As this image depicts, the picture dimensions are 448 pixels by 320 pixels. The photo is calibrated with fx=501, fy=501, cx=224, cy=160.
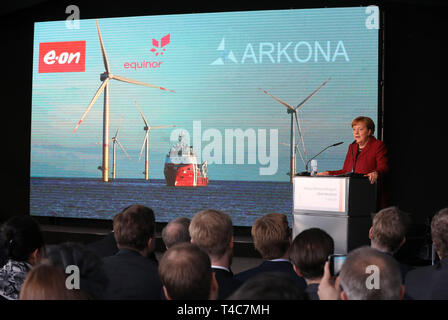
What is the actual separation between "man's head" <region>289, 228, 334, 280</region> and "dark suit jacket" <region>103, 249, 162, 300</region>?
609 mm

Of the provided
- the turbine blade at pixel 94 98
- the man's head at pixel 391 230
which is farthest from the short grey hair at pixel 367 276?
the turbine blade at pixel 94 98

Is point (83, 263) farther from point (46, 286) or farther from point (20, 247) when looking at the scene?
point (20, 247)

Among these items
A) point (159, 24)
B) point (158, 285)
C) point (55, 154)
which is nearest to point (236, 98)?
point (159, 24)

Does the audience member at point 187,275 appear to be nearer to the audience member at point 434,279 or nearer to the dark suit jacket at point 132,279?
the dark suit jacket at point 132,279

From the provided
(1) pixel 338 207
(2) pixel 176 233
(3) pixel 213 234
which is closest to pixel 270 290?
(3) pixel 213 234

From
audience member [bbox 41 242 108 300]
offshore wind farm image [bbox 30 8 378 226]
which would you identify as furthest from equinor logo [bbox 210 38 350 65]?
audience member [bbox 41 242 108 300]

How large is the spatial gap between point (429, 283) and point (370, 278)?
0.88 metres

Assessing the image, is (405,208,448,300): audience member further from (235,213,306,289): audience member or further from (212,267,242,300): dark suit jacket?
(212,267,242,300): dark suit jacket

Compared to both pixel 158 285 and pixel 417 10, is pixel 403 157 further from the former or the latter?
pixel 158 285

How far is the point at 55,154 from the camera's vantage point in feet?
22.8

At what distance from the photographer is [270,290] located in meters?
1.02

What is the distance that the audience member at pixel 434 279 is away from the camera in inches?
84.0

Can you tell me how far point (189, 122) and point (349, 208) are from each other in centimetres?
333

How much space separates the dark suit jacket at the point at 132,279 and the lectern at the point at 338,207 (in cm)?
159
